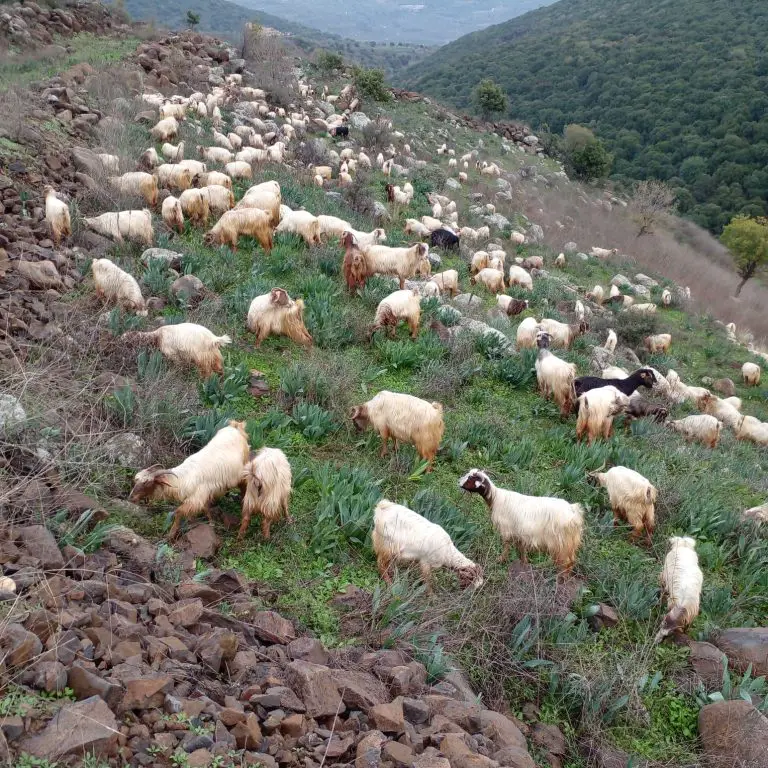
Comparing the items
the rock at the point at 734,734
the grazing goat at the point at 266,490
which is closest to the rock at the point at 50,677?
the grazing goat at the point at 266,490

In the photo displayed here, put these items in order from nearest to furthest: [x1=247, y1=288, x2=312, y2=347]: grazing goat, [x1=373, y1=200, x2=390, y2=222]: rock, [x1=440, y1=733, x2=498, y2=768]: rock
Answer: [x1=440, y1=733, x2=498, y2=768]: rock → [x1=247, y1=288, x2=312, y2=347]: grazing goat → [x1=373, y1=200, x2=390, y2=222]: rock

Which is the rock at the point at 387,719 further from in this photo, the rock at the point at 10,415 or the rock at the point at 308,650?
the rock at the point at 10,415

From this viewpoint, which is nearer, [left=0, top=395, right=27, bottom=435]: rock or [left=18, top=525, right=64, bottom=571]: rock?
[left=18, top=525, right=64, bottom=571]: rock

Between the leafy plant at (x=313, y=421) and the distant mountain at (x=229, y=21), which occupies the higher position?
the distant mountain at (x=229, y=21)

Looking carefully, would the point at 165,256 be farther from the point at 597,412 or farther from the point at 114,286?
the point at 597,412

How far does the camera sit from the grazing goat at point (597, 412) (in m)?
6.78

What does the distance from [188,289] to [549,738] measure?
600 cm

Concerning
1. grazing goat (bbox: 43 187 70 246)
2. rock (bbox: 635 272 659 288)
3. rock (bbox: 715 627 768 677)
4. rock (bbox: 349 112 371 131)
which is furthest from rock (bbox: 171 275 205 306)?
rock (bbox: 349 112 371 131)

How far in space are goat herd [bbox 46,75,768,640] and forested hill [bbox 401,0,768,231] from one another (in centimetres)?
3261

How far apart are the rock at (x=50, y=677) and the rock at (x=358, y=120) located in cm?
2408

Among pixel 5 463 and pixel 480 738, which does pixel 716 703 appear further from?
pixel 5 463

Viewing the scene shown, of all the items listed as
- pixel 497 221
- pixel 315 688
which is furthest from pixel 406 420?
pixel 497 221

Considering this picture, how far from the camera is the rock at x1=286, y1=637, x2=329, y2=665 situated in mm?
3086

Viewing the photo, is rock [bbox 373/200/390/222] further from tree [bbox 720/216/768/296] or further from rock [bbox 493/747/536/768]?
tree [bbox 720/216/768/296]
